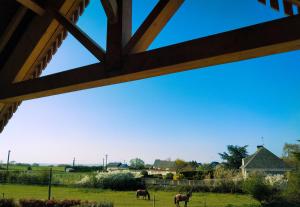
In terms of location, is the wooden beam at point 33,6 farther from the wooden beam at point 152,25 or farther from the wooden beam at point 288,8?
the wooden beam at point 288,8

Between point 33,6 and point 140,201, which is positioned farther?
point 140,201

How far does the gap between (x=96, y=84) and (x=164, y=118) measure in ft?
83.3

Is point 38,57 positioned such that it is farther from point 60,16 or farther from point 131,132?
point 131,132

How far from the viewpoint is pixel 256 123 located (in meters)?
23.3

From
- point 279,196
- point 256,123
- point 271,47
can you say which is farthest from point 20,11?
point 256,123

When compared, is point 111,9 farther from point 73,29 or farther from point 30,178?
point 30,178

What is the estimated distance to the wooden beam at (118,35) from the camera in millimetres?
1837

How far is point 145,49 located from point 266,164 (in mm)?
19071

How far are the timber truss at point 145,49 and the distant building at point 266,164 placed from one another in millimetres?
17508

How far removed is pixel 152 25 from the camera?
69.2 inches

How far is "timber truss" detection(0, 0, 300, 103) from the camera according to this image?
1.38 meters

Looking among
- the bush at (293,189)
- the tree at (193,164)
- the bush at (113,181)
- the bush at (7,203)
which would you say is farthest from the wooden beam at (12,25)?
the tree at (193,164)

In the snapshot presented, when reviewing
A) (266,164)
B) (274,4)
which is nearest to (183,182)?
(266,164)

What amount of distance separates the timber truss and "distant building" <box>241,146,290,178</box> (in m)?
17.5
